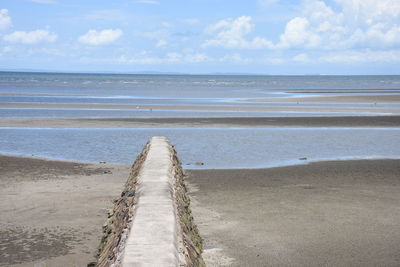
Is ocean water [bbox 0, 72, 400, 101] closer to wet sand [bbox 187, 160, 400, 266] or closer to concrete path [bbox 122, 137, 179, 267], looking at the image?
wet sand [bbox 187, 160, 400, 266]

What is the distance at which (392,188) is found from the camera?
14.9 metres

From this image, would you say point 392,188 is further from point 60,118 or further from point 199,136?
point 60,118

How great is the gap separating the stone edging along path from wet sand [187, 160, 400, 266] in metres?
1.55

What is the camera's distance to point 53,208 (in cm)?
1242

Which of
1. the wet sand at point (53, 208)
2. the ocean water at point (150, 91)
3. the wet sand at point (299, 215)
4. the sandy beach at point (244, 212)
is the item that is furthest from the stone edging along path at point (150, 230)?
the ocean water at point (150, 91)

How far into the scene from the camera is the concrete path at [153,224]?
5.48 meters

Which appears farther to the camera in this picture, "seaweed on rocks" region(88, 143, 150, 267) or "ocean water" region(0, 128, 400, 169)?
"ocean water" region(0, 128, 400, 169)

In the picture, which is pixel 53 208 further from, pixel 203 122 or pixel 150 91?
pixel 150 91

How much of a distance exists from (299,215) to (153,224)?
232 inches

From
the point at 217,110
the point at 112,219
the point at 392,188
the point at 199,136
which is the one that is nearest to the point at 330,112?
the point at 217,110

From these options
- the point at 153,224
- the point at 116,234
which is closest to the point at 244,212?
the point at 116,234

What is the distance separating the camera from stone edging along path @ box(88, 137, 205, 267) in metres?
5.60

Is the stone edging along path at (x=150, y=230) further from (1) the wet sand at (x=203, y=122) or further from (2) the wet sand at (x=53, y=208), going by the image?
(1) the wet sand at (x=203, y=122)

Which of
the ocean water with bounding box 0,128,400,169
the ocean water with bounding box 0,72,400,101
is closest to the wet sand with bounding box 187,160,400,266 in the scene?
the ocean water with bounding box 0,128,400,169
